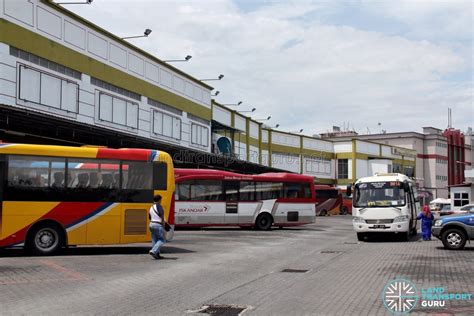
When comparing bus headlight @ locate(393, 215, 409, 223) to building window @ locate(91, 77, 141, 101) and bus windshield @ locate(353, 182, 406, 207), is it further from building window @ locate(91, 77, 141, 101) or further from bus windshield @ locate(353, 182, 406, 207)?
building window @ locate(91, 77, 141, 101)

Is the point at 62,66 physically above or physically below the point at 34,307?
above

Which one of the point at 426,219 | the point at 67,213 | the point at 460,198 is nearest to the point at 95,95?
the point at 67,213

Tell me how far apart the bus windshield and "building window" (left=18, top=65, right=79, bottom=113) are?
16274mm

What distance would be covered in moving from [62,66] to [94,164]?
16106 mm

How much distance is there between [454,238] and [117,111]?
23.4 metres

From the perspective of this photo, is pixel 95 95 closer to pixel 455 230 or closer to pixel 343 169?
pixel 455 230

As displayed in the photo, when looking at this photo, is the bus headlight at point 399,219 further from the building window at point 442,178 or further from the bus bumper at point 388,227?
the building window at point 442,178

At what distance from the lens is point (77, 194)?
16.1m

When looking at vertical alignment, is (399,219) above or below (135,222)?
below

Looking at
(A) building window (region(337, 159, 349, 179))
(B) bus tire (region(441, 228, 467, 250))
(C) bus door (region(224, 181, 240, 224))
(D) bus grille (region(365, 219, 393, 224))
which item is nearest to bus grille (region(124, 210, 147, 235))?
(B) bus tire (region(441, 228, 467, 250))

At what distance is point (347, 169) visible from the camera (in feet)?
294

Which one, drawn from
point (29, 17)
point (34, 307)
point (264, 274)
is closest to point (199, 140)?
point (29, 17)

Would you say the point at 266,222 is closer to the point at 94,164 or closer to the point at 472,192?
the point at 94,164

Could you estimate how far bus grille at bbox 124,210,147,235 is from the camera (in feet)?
54.7
